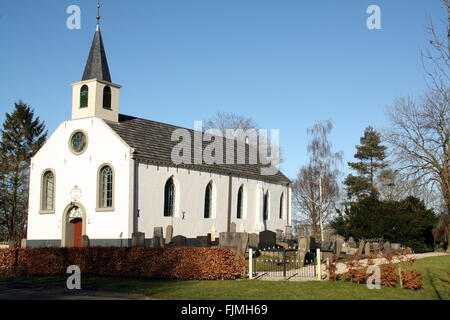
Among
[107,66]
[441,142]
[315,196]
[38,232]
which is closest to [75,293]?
[38,232]

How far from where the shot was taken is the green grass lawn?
1420 cm

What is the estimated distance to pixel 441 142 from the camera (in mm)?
36000

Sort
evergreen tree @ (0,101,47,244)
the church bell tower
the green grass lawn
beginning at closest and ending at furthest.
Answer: the green grass lawn
the church bell tower
evergreen tree @ (0,101,47,244)

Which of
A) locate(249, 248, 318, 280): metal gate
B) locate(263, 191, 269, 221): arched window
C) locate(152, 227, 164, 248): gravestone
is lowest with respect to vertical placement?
locate(249, 248, 318, 280): metal gate

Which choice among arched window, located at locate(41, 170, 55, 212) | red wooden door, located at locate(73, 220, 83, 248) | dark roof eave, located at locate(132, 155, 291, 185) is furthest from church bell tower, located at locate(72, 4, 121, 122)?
red wooden door, located at locate(73, 220, 83, 248)

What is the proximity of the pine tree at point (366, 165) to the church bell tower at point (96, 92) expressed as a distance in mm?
35822

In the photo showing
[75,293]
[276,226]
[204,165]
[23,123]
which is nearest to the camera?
[75,293]

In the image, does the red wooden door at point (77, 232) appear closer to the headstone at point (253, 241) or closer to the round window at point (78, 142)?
the round window at point (78, 142)

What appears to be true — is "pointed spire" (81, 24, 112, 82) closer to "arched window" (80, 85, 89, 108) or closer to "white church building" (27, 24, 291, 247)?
"white church building" (27, 24, 291, 247)

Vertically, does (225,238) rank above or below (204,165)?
below

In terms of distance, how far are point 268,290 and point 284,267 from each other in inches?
158

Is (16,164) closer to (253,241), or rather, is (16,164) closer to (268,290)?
(253,241)
